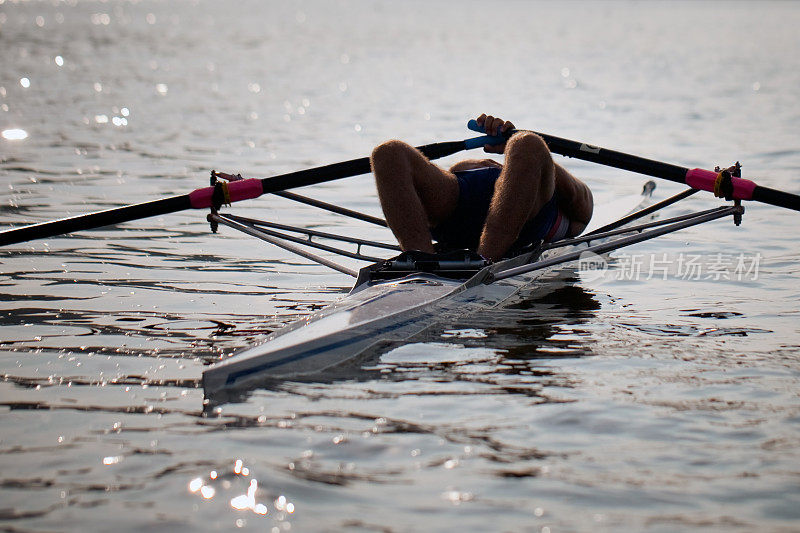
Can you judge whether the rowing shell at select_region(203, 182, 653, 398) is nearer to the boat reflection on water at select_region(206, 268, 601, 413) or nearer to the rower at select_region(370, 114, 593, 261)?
the boat reflection on water at select_region(206, 268, 601, 413)

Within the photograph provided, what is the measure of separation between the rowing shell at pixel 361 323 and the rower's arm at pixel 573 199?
2.11 feet

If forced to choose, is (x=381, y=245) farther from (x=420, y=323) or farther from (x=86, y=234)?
(x=86, y=234)

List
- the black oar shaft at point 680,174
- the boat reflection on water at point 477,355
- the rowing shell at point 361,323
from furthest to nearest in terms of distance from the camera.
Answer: the black oar shaft at point 680,174, the boat reflection on water at point 477,355, the rowing shell at point 361,323

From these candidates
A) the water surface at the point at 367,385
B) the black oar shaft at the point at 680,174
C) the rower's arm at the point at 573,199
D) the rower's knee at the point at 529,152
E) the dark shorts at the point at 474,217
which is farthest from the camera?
the rower's arm at the point at 573,199

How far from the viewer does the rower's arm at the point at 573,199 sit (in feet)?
26.1

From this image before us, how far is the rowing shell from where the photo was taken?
5316mm

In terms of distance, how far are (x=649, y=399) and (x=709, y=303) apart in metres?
2.69

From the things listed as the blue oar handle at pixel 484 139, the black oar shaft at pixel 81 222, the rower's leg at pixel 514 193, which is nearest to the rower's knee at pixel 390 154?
the rower's leg at pixel 514 193

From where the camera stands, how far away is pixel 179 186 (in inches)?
535

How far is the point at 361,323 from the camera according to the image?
19.5ft

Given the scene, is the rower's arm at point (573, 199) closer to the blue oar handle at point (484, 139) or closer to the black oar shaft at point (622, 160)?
the black oar shaft at point (622, 160)

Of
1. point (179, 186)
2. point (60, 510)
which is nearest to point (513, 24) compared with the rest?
point (179, 186)

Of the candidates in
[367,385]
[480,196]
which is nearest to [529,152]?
[480,196]

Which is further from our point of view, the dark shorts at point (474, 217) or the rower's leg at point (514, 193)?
the dark shorts at point (474, 217)
